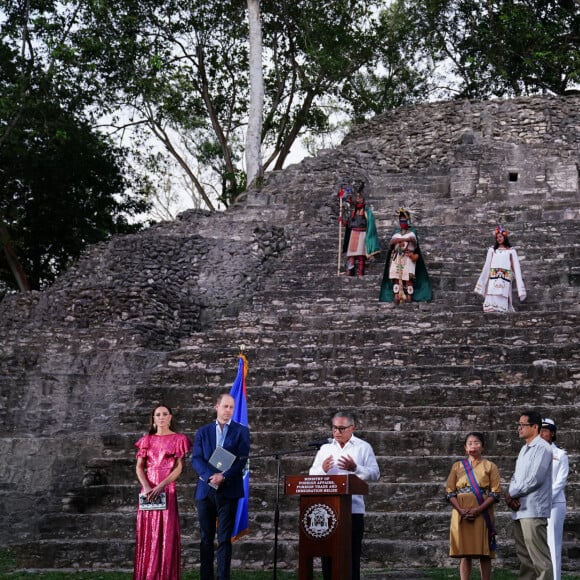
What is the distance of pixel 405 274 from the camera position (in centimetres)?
1461

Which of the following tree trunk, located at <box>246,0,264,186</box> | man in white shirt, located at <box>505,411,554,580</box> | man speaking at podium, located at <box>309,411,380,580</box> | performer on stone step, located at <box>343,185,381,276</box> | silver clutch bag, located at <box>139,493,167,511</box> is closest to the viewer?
man in white shirt, located at <box>505,411,554,580</box>

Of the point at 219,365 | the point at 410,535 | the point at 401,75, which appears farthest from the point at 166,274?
the point at 401,75

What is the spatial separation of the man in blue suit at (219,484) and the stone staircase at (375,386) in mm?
1467

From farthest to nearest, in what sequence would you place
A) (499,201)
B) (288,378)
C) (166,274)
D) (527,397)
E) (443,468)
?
(499,201) → (166,274) → (288,378) → (527,397) → (443,468)

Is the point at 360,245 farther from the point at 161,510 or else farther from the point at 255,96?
the point at 255,96

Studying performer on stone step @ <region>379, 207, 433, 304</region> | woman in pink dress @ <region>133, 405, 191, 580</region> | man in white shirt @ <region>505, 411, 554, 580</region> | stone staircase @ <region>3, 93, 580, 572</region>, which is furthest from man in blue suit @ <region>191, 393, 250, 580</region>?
performer on stone step @ <region>379, 207, 433, 304</region>

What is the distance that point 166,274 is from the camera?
1611 centimetres

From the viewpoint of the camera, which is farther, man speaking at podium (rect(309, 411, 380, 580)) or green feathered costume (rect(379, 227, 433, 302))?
green feathered costume (rect(379, 227, 433, 302))

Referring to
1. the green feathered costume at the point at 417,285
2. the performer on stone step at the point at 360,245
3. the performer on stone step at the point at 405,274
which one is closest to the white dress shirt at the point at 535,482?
the performer on stone step at the point at 405,274

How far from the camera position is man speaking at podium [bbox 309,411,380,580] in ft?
24.3

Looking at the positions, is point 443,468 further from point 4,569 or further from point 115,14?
point 115,14

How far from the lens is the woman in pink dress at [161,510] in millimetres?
7613

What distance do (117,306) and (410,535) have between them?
23.1 ft

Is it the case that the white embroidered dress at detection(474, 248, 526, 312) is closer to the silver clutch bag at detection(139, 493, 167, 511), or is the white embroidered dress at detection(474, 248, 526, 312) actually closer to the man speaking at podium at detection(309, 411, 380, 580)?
the man speaking at podium at detection(309, 411, 380, 580)
